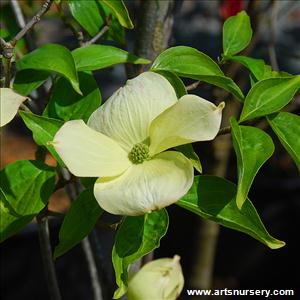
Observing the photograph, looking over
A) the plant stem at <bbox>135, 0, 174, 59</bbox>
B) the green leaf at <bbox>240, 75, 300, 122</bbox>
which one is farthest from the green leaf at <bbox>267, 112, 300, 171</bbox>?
the plant stem at <bbox>135, 0, 174, 59</bbox>

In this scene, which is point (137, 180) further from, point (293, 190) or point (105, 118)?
point (293, 190)

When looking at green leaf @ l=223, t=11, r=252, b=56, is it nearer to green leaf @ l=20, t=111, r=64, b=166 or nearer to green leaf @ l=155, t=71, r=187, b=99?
green leaf @ l=155, t=71, r=187, b=99

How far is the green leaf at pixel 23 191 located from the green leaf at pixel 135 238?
5.0 inches

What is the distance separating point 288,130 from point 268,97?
46 mm

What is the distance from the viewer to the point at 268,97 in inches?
29.1

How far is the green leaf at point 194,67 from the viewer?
2.42 ft

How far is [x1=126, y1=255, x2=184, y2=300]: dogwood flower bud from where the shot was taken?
0.67 meters

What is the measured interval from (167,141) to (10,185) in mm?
241

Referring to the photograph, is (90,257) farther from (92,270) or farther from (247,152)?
(247,152)

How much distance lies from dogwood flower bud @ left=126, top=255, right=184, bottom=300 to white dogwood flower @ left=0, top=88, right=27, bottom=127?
223 millimetres

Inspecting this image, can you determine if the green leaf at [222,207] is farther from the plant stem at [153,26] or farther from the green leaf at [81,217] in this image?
the plant stem at [153,26]

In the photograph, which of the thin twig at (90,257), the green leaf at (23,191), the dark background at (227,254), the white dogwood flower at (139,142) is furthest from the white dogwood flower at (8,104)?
the dark background at (227,254)

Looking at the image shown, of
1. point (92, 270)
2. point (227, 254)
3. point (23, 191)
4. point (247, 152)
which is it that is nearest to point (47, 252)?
point (23, 191)

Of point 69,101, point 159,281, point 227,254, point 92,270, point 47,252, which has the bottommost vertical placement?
point 227,254
